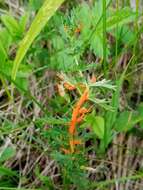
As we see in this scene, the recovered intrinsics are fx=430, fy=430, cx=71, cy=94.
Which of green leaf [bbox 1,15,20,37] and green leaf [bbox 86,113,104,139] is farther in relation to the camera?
green leaf [bbox 1,15,20,37]

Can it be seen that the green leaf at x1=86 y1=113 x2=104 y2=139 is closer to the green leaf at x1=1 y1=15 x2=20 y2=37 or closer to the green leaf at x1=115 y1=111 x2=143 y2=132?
the green leaf at x1=115 y1=111 x2=143 y2=132

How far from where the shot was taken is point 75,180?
3.42 ft

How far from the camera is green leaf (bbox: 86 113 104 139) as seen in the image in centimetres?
112

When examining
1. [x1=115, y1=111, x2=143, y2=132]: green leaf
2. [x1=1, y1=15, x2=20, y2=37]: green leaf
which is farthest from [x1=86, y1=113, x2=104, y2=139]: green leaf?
[x1=1, y1=15, x2=20, y2=37]: green leaf

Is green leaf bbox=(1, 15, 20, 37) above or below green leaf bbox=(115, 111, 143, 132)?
above

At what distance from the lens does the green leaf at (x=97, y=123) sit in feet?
3.69

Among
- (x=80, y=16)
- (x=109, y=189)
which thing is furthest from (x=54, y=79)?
(x=109, y=189)

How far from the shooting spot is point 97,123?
114 centimetres

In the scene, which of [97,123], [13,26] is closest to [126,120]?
[97,123]

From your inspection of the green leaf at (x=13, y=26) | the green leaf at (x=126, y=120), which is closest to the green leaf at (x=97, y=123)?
the green leaf at (x=126, y=120)

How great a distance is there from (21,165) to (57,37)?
406mm

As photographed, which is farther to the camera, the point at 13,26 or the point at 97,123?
the point at 13,26

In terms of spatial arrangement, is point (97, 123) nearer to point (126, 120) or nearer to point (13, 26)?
point (126, 120)

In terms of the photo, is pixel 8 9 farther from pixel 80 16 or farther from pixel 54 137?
pixel 54 137
